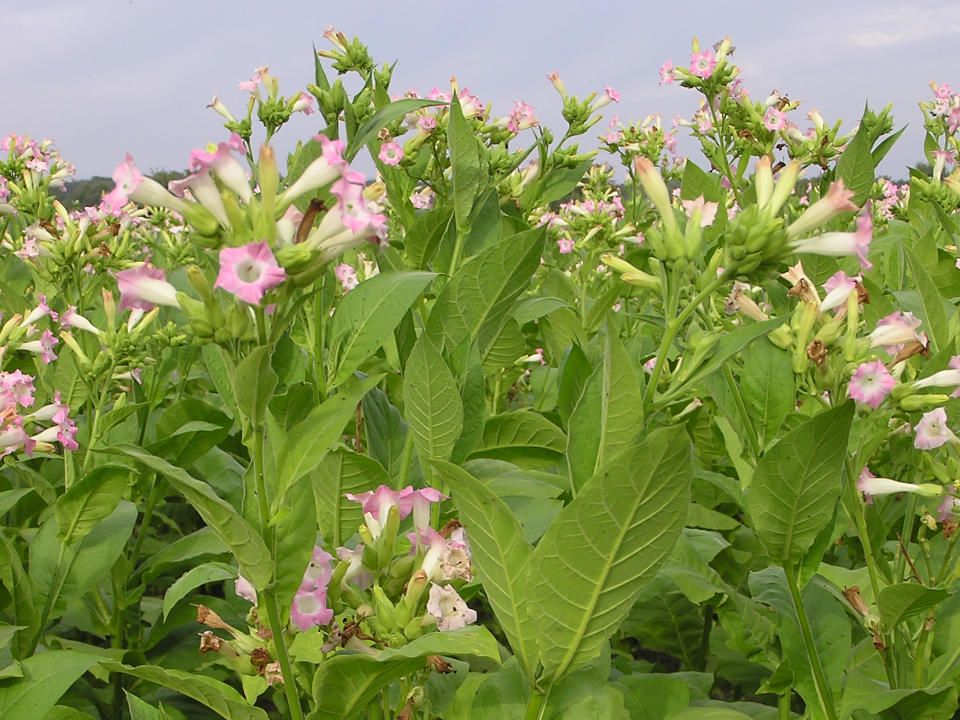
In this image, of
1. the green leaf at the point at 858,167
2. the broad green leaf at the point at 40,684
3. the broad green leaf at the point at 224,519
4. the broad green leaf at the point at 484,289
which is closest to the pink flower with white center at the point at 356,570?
the broad green leaf at the point at 224,519

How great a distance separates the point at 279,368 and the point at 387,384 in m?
0.61

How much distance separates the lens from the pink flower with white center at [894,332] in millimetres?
1753

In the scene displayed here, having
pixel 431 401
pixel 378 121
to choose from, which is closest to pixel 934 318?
pixel 431 401

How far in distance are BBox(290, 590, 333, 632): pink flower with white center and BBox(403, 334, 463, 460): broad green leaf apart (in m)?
0.29

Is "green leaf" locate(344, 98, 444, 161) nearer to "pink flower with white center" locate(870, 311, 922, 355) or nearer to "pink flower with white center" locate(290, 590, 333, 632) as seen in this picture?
"pink flower with white center" locate(290, 590, 333, 632)

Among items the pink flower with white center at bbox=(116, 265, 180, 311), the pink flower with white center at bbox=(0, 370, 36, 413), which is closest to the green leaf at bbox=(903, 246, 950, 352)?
the pink flower with white center at bbox=(116, 265, 180, 311)

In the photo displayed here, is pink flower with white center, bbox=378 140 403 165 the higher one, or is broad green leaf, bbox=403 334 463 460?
pink flower with white center, bbox=378 140 403 165

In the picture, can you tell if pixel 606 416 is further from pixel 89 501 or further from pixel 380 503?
pixel 89 501

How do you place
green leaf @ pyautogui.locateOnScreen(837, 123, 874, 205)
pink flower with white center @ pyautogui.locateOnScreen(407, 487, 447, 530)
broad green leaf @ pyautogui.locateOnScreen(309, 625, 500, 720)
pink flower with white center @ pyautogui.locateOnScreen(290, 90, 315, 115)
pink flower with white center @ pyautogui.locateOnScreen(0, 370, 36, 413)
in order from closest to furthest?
broad green leaf @ pyautogui.locateOnScreen(309, 625, 500, 720) → pink flower with white center @ pyautogui.locateOnScreen(407, 487, 447, 530) → pink flower with white center @ pyautogui.locateOnScreen(0, 370, 36, 413) → green leaf @ pyautogui.locateOnScreen(837, 123, 874, 205) → pink flower with white center @ pyautogui.locateOnScreen(290, 90, 315, 115)

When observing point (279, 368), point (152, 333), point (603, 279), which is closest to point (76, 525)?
point (279, 368)

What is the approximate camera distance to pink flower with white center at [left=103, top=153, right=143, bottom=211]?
1308 millimetres

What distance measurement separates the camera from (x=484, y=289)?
1644mm

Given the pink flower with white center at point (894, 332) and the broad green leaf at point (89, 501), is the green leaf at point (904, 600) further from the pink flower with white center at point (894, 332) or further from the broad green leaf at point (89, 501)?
the broad green leaf at point (89, 501)

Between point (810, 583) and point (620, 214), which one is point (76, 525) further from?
point (620, 214)
